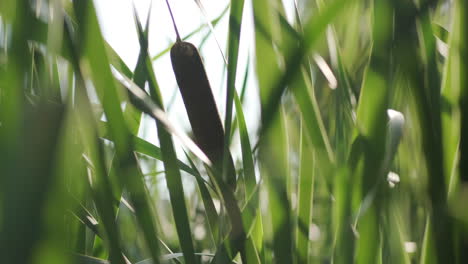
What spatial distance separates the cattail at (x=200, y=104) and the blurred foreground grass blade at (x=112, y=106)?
4.7 inches

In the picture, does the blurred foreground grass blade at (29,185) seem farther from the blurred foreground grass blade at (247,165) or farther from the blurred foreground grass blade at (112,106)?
the blurred foreground grass blade at (247,165)

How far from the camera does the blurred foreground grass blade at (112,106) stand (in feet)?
0.98

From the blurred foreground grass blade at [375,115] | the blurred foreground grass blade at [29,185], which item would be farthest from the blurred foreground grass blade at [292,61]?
the blurred foreground grass blade at [29,185]

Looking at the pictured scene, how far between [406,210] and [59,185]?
489 millimetres

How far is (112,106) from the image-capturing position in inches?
12.1

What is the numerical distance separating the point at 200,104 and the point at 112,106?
0.48ft

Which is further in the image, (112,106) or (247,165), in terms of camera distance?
(247,165)

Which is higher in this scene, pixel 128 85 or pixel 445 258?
→ pixel 128 85

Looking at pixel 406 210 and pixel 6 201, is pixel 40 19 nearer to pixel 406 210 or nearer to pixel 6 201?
pixel 6 201

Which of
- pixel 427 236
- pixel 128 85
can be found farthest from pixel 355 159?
pixel 128 85

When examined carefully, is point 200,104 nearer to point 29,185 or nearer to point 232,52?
point 232,52

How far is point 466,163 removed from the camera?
36cm

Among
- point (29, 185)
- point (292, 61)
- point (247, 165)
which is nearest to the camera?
point (29, 185)

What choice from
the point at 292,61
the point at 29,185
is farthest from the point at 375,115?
the point at 29,185
